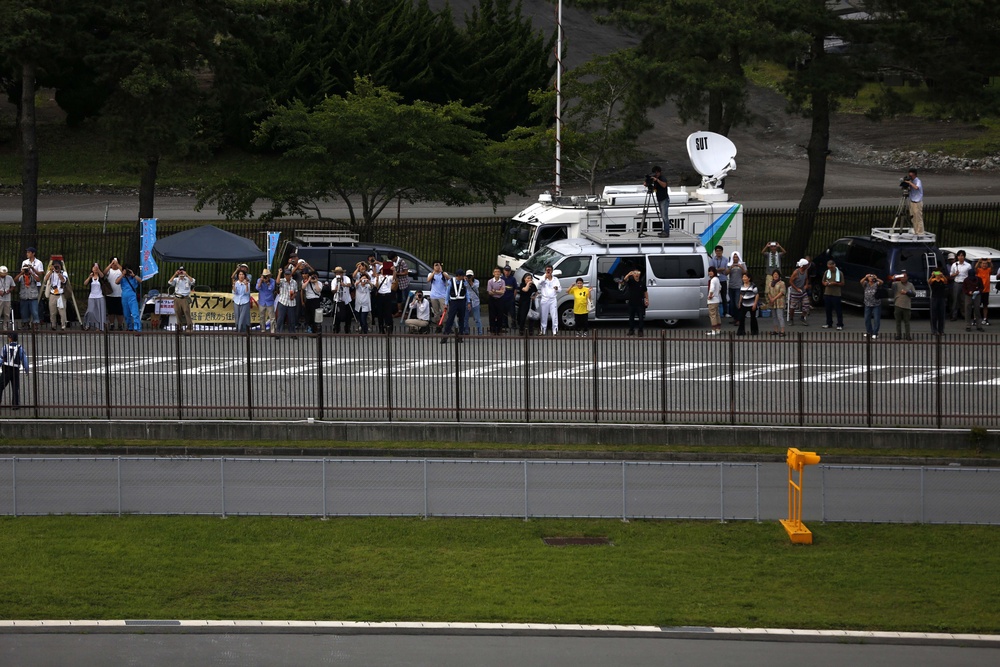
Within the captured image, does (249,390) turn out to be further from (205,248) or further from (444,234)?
(444,234)

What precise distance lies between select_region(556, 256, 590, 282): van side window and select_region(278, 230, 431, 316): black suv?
324cm

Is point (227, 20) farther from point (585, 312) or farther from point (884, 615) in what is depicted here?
point (884, 615)

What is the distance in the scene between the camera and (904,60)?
3434 cm

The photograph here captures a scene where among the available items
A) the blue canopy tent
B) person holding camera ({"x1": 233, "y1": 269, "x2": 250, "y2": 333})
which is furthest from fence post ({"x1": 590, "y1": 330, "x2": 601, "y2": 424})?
the blue canopy tent

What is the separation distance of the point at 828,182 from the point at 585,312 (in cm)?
2279

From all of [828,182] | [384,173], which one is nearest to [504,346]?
[384,173]

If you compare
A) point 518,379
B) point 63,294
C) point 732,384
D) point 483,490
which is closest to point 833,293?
point 732,384

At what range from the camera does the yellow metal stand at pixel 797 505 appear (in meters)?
15.3

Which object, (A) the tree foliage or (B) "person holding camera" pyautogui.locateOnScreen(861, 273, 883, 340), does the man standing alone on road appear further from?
(A) the tree foliage

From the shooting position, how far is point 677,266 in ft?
97.7

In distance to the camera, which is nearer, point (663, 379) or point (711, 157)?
point (663, 379)

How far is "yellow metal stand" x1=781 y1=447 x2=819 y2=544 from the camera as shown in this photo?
50.2 ft

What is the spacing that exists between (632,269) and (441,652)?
18061 millimetres

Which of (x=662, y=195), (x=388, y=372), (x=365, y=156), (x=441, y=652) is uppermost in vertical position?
(x=365, y=156)
